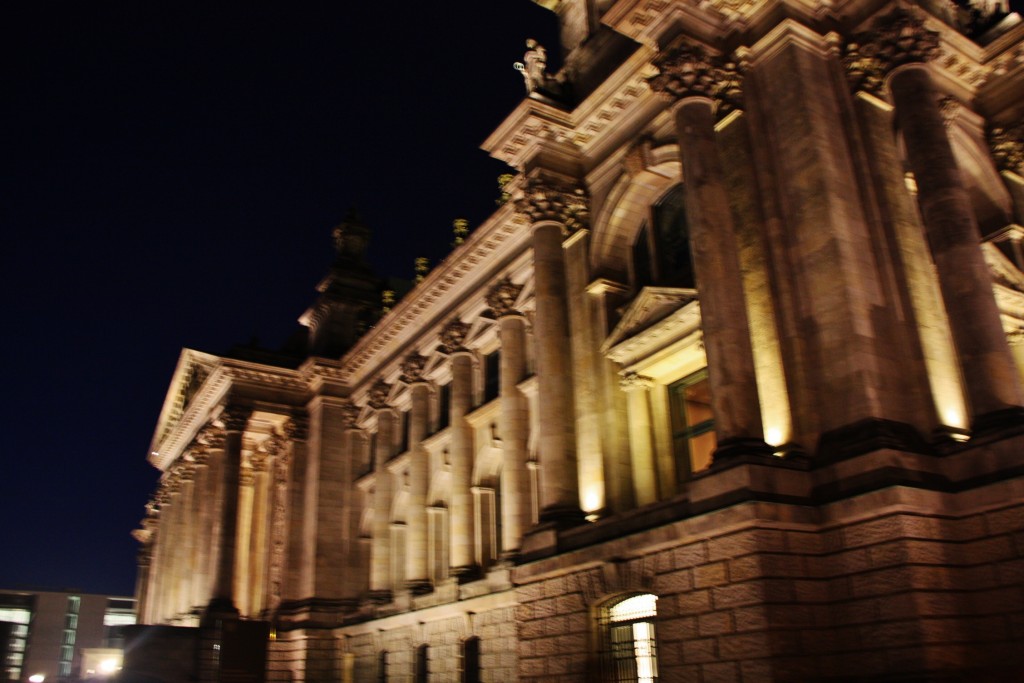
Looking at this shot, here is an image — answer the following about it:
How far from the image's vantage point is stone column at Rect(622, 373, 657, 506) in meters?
25.6

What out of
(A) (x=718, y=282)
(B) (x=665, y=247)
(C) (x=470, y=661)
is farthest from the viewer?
(C) (x=470, y=661)

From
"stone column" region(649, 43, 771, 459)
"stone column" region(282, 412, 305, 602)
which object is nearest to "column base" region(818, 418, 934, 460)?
"stone column" region(649, 43, 771, 459)

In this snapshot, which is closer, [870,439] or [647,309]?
[870,439]

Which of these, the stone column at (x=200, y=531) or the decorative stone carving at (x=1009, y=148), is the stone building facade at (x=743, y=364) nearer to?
the decorative stone carving at (x=1009, y=148)

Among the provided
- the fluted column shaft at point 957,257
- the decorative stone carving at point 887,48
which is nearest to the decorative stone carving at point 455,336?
the decorative stone carving at point 887,48

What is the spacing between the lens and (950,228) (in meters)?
19.9

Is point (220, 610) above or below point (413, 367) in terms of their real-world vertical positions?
below

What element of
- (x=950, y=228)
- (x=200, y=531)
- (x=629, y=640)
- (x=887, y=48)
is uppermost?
(x=887, y=48)

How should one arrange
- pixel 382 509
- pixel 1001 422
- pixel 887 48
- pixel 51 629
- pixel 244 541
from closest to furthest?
pixel 1001 422, pixel 887 48, pixel 382 509, pixel 244 541, pixel 51 629

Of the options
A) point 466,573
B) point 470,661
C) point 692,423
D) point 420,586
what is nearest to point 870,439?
point 692,423

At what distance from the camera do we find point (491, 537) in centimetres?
3628

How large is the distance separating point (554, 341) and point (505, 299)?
27.2ft

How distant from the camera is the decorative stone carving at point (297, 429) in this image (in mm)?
49500

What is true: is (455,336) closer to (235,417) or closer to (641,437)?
(641,437)
